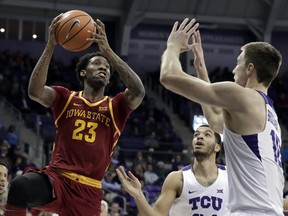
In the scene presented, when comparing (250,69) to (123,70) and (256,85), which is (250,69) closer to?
(256,85)

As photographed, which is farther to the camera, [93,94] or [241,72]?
[93,94]

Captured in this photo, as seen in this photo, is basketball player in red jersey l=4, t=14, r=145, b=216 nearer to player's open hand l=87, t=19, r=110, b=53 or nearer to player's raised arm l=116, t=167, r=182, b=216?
player's open hand l=87, t=19, r=110, b=53

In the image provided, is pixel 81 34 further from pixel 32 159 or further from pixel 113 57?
pixel 32 159

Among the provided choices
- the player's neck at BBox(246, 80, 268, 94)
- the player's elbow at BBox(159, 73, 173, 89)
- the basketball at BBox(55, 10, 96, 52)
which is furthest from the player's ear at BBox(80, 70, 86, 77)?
the player's neck at BBox(246, 80, 268, 94)

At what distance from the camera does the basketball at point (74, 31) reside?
6.08 meters

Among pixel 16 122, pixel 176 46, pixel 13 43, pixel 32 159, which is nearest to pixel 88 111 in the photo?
pixel 176 46

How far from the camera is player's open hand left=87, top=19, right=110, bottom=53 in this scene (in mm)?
6020

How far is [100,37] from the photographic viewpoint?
6.08m

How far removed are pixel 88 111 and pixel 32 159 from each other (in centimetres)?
1141

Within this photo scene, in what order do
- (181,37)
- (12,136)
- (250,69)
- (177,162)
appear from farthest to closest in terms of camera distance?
1. (12,136)
2. (177,162)
3. (181,37)
4. (250,69)

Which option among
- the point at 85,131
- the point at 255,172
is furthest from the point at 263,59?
the point at 85,131

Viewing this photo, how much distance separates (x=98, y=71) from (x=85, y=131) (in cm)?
61

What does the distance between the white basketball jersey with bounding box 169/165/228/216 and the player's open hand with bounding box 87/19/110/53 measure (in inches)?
68.4

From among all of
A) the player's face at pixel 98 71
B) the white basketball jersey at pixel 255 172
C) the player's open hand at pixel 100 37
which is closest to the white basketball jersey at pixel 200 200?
the player's face at pixel 98 71
